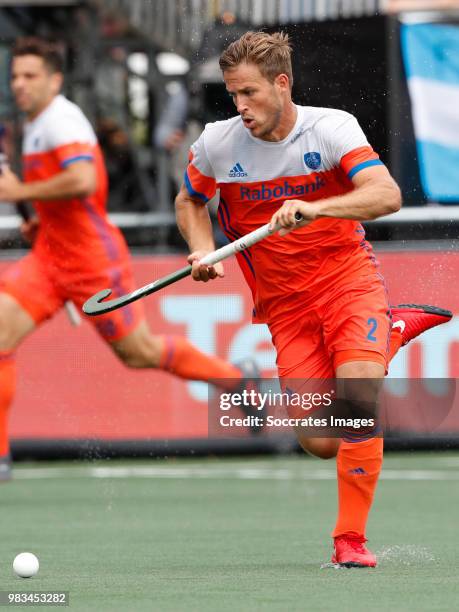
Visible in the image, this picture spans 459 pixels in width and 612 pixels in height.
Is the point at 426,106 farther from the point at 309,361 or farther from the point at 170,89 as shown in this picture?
the point at 309,361

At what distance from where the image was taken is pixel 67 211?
9195 millimetres

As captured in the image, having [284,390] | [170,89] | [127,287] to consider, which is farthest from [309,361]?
[170,89]

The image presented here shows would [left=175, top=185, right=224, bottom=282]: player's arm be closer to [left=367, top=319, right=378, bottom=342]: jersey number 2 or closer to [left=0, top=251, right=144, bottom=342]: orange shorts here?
[left=367, top=319, right=378, bottom=342]: jersey number 2

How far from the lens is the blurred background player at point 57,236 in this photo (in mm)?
9016

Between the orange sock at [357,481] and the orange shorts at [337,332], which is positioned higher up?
the orange shorts at [337,332]

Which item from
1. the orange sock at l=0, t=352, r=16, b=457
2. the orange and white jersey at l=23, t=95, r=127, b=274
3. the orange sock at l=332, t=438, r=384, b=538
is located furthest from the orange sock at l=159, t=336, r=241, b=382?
the orange sock at l=332, t=438, r=384, b=538

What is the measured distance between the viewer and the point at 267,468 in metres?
11.0

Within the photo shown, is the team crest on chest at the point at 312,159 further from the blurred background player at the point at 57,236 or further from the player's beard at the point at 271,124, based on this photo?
the blurred background player at the point at 57,236

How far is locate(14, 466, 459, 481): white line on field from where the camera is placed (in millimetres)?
10406

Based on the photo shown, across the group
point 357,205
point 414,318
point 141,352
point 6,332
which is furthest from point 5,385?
point 357,205

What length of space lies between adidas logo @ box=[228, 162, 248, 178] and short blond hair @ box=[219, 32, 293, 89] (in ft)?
1.31

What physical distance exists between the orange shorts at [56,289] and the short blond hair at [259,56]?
3.22m

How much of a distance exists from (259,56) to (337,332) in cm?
104

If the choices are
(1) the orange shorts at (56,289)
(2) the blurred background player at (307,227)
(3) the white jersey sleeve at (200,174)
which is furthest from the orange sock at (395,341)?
(1) the orange shorts at (56,289)
